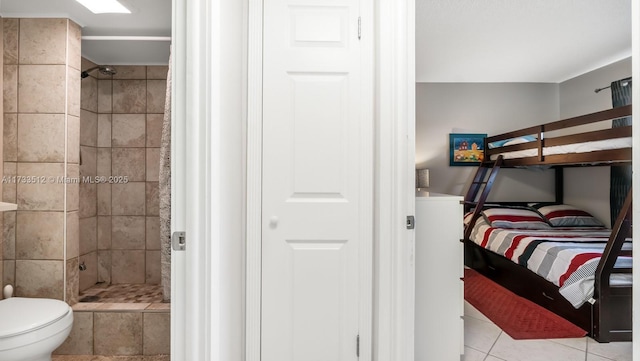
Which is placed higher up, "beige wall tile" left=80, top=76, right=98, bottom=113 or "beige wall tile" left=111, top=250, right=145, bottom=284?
"beige wall tile" left=80, top=76, right=98, bottom=113

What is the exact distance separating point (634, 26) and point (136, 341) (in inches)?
103

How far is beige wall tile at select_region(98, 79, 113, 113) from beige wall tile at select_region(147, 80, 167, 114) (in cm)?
30

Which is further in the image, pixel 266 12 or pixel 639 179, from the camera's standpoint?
pixel 266 12

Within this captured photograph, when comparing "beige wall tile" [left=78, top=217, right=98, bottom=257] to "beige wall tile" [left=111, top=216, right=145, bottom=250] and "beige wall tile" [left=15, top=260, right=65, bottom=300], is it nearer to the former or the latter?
"beige wall tile" [left=111, top=216, right=145, bottom=250]

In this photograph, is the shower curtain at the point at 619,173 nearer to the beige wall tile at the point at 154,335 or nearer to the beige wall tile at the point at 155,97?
the beige wall tile at the point at 155,97

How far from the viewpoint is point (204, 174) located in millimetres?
1103

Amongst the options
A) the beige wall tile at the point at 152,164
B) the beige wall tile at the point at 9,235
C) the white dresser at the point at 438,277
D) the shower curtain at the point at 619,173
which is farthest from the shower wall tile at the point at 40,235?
the shower curtain at the point at 619,173

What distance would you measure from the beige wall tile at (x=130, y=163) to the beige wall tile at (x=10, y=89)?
67cm

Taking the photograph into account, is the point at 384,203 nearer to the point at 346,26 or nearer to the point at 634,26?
the point at 346,26

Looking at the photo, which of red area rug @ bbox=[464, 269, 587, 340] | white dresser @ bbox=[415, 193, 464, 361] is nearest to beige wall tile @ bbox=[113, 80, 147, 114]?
white dresser @ bbox=[415, 193, 464, 361]

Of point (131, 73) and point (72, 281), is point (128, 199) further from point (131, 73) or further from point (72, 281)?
point (131, 73)

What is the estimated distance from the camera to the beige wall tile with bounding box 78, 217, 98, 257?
2.50 m

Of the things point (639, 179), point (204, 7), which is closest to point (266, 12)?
point (204, 7)

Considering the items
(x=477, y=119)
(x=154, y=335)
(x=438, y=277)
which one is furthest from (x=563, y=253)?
(x=154, y=335)
